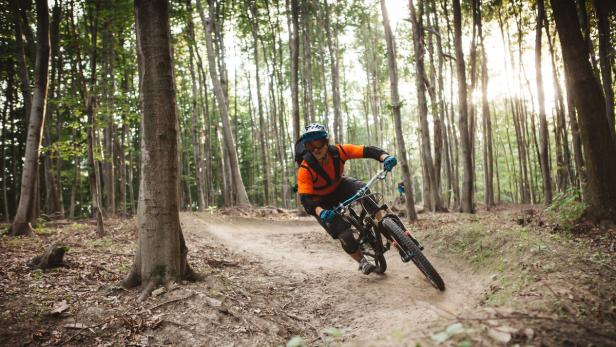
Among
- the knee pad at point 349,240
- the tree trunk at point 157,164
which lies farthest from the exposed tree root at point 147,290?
the knee pad at point 349,240

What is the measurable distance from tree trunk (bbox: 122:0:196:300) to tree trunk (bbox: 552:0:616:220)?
23.3 feet

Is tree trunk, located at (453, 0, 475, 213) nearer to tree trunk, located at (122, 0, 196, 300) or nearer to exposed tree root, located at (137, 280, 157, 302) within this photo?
tree trunk, located at (122, 0, 196, 300)

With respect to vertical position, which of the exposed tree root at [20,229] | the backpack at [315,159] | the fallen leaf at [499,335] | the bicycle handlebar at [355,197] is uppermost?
the backpack at [315,159]

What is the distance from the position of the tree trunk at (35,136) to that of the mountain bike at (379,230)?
922 centimetres

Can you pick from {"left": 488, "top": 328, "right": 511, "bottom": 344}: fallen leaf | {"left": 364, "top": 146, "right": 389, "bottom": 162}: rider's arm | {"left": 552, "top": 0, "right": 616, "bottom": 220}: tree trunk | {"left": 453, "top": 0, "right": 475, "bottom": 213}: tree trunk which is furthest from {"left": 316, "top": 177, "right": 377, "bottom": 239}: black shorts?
{"left": 453, "top": 0, "right": 475, "bottom": 213}: tree trunk

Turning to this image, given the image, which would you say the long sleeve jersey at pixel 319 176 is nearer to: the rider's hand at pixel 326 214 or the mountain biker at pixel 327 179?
the mountain biker at pixel 327 179

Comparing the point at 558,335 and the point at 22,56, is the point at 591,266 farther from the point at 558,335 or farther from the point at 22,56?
the point at 22,56

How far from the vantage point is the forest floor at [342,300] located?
9.53ft

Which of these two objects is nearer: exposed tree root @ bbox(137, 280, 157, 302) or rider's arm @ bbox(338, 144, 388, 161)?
exposed tree root @ bbox(137, 280, 157, 302)

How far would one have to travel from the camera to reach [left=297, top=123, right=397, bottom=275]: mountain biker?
5570mm

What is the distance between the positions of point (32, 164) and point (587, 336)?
40.3 ft

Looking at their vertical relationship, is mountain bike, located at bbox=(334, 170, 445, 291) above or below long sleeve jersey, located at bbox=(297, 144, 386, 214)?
below

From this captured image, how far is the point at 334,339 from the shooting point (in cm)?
404

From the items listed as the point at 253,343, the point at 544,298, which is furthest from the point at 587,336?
the point at 253,343
